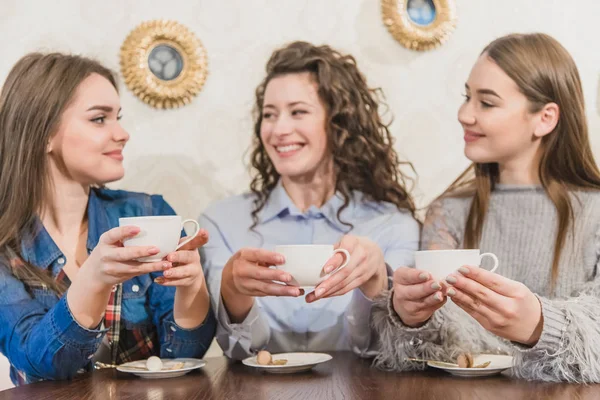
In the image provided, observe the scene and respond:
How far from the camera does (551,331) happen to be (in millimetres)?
1315

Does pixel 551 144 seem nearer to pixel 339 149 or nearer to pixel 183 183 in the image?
pixel 339 149

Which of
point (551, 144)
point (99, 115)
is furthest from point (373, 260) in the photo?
point (99, 115)

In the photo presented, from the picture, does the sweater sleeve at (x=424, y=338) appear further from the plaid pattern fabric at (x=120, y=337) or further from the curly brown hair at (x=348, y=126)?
the plaid pattern fabric at (x=120, y=337)

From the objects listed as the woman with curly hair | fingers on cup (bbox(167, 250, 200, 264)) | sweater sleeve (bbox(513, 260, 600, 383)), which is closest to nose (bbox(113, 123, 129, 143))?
Result: the woman with curly hair

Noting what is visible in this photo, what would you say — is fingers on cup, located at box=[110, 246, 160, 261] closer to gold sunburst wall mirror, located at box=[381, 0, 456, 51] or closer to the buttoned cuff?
the buttoned cuff

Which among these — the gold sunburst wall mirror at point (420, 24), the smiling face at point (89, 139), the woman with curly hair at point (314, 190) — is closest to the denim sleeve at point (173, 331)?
the woman with curly hair at point (314, 190)

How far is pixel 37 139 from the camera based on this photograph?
1.82 metres

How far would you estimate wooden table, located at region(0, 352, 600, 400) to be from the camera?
1.19 meters

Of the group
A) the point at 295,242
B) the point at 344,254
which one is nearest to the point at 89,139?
the point at 295,242

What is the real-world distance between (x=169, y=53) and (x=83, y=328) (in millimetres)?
1197

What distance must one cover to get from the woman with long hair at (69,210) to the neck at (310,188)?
370 millimetres

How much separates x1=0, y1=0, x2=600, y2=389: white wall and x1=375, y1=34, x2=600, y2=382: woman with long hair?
0.52 metres

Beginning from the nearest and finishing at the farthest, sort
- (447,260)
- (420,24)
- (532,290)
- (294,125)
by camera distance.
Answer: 1. (447,260)
2. (532,290)
3. (294,125)
4. (420,24)

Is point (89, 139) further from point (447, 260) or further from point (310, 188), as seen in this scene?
point (447, 260)
